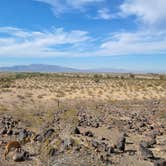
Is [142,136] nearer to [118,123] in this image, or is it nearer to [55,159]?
[118,123]

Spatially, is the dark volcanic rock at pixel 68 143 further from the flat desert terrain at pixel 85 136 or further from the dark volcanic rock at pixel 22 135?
the dark volcanic rock at pixel 22 135

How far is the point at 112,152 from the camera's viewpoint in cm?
1689

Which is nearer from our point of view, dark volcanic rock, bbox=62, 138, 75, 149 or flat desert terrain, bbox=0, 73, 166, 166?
flat desert terrain, bbox=0, 73, 166, 166

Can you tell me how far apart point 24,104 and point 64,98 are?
308 inches

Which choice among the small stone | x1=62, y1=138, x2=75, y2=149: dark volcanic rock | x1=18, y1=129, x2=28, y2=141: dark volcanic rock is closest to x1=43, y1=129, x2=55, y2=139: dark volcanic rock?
x1=18, y1=129, x2=28, y2=141: dark volcanic rock

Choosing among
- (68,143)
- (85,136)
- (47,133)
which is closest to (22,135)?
(47,133)

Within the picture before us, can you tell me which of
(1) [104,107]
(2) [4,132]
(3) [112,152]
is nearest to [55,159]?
(3) [112,152]

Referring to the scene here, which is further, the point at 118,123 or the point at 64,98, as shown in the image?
the point at 64,98

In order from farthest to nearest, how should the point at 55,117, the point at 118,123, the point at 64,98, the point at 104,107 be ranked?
the point at 64,98 < the point at 104,107 < the point at 55,117 < the point at 118,123

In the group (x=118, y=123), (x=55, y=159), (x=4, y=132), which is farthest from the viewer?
(x=118, y=123)

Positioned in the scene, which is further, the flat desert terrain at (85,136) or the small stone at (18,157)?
the small stone at (18,157)

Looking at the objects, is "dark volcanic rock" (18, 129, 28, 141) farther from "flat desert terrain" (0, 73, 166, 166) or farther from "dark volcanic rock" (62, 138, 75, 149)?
"dark volcanic rock" (62, 138, 75, 149)

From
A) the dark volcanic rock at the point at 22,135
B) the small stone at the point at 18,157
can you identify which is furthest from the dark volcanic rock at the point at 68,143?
the dark volcanic rock at the point at 22,135

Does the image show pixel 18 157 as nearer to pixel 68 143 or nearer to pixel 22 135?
pixel 68 143
